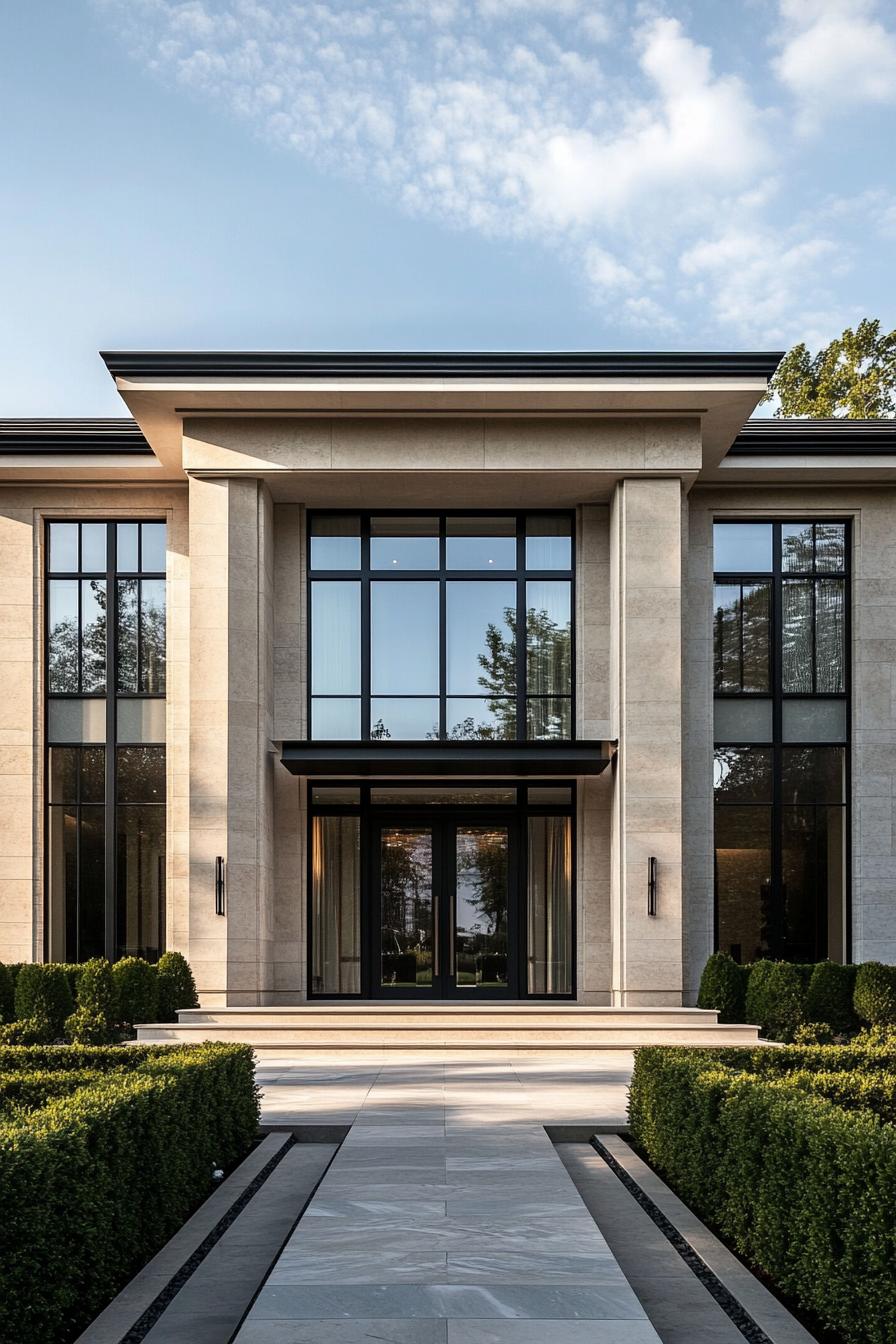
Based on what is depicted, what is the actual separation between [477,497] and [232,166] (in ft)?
20.7

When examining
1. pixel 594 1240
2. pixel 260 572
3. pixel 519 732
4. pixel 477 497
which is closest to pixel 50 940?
pixel 260 572

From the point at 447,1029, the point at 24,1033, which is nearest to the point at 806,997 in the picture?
the point at 447,1029

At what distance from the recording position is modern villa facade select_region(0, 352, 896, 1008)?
63.3 ft

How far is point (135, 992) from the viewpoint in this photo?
17.2m

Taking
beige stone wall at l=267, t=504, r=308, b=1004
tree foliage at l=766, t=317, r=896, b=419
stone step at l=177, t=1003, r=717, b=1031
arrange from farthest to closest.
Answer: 1. tree foliage at l=766, t=317, r=896, b=419
2. beige stone wall at l=267, t=504, r=308, b=1004
3. stone step at l=177, t=1003, r=717, b=1031

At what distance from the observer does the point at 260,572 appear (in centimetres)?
1942

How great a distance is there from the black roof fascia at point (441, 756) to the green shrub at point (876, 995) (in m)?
4.91

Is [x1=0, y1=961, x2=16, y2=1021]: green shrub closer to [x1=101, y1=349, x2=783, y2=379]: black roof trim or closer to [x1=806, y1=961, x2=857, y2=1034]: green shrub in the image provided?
[x1=101, y1=349, x2=783, y2=379]: black roof trim

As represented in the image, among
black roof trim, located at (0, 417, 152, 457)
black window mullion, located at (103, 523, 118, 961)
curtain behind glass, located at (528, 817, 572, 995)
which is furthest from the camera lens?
black window mullion, located at (103, 523, 118, 961)

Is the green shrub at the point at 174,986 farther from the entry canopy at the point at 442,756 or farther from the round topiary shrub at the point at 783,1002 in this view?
the round topiary shrub at the point at 783,1002

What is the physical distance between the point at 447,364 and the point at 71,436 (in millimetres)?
6528

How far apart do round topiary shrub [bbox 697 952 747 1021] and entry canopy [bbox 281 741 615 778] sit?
353 cm

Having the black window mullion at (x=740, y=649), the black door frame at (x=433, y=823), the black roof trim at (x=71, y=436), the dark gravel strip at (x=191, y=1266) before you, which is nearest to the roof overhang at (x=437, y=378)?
the black roof trim at (x=71, y=436)

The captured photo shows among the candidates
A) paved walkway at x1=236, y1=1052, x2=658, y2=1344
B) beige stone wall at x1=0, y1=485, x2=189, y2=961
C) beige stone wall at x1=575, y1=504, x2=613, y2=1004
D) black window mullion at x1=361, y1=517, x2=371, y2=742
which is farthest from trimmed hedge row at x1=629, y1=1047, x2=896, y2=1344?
beige stone wall at x1=0, y1=485, x2=189, y2=961
